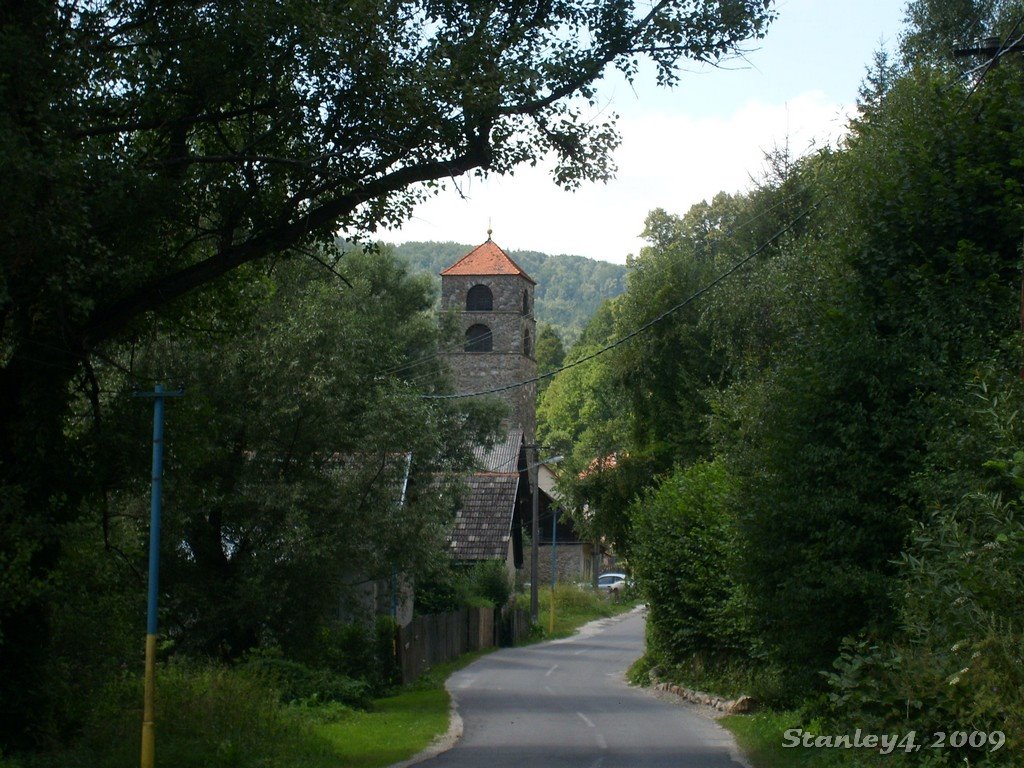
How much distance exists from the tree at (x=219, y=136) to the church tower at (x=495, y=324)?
46365 mm

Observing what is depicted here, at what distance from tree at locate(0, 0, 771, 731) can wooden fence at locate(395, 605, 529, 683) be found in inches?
614

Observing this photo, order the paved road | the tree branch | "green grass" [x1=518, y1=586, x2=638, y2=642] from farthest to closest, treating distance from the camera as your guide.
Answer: "green grass" [x1=518, y1=586, x2=638, y2=642] → the paved road → the tree branch

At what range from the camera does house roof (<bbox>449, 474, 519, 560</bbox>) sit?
47.1 metres

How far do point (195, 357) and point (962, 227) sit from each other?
12.4 meters

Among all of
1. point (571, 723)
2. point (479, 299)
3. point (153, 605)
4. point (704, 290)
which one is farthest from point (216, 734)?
point (479, 299)

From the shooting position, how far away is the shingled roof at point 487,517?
47.1m

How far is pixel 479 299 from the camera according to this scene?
207 ft

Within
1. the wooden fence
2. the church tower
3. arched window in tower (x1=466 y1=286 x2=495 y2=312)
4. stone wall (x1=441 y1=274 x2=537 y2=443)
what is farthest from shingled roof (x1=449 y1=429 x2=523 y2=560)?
arched window in tower (x1=466 y1=286 x2=495 y2=312)

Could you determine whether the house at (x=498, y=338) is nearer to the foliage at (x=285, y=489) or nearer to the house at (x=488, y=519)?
the house at (x=488, y=519)

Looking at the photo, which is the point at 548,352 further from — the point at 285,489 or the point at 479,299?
the point at 285,489

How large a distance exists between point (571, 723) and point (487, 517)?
2747 cm

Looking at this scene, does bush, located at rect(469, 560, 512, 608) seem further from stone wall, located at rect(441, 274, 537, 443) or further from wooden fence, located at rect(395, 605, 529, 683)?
stone wall, located at rect(441, 274, 537, 443)

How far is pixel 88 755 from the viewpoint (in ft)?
43.1

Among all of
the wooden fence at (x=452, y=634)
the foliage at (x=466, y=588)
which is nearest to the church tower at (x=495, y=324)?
the wooden fence at (x=452, y=634)
